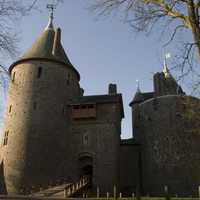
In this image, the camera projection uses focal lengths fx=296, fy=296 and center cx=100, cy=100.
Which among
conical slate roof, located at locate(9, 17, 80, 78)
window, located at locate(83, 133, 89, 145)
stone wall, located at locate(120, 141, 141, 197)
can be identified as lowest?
stone wall, located at locate(120, 141, 141, 197)

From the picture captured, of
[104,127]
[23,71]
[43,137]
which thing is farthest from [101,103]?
[23,71]

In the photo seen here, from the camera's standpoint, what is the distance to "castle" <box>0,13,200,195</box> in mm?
23969

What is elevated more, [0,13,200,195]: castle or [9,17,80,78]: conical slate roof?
[9,17,80,78]: conical slate roof

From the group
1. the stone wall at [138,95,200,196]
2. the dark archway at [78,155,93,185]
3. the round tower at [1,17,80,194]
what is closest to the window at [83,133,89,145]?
the dark archway at [78,155,93,185]

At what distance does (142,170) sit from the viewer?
28719 mm

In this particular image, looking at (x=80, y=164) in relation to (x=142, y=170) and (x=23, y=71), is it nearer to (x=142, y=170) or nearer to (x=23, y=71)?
(x=142, y=170)

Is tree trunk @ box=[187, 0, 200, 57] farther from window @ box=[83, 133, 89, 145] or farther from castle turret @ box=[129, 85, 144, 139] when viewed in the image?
castle turret @ box=[129, 85, 144, 139]

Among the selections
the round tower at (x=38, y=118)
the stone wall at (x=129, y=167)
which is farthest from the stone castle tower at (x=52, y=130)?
the stone wall at (x=129, y=167)

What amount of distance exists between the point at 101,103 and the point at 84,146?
13.4 feet

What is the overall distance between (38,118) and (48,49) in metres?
6.97

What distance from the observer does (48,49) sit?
28.0 meters

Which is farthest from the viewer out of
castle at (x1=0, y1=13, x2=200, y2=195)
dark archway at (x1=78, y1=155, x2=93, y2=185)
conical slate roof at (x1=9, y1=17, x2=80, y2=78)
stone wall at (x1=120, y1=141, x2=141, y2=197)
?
stone wall at (x1=120, y1=141, x2=141, y2=197)

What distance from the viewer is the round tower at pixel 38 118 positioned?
77.8ft

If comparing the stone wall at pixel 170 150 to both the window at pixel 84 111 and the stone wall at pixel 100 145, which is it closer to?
the stone wall at pixel 100 145
